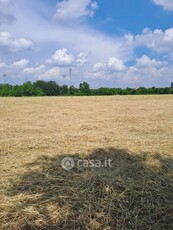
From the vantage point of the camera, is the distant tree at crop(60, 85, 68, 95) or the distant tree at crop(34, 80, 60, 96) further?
the distant tree at crop(34, 80, 60, 96)

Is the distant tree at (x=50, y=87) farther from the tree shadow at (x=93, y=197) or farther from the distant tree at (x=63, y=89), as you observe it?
the tree shadow at (x=93, y=197)

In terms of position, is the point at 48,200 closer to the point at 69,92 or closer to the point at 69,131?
the point at 69,131

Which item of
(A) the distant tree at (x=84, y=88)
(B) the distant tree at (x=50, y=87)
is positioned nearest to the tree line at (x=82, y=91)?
(A) the distant tree at (x=84, y=88)

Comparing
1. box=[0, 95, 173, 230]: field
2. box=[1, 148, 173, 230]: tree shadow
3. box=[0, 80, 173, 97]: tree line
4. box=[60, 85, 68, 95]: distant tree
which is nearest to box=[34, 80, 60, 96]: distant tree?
box=[60, 85, 68, 95]: distant tree

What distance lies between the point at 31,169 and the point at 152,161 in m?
2.58

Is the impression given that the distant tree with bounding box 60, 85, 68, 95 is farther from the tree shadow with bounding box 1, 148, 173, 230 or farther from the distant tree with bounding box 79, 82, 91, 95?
the tree shadow with bounding box 1, 148, 173, 230
